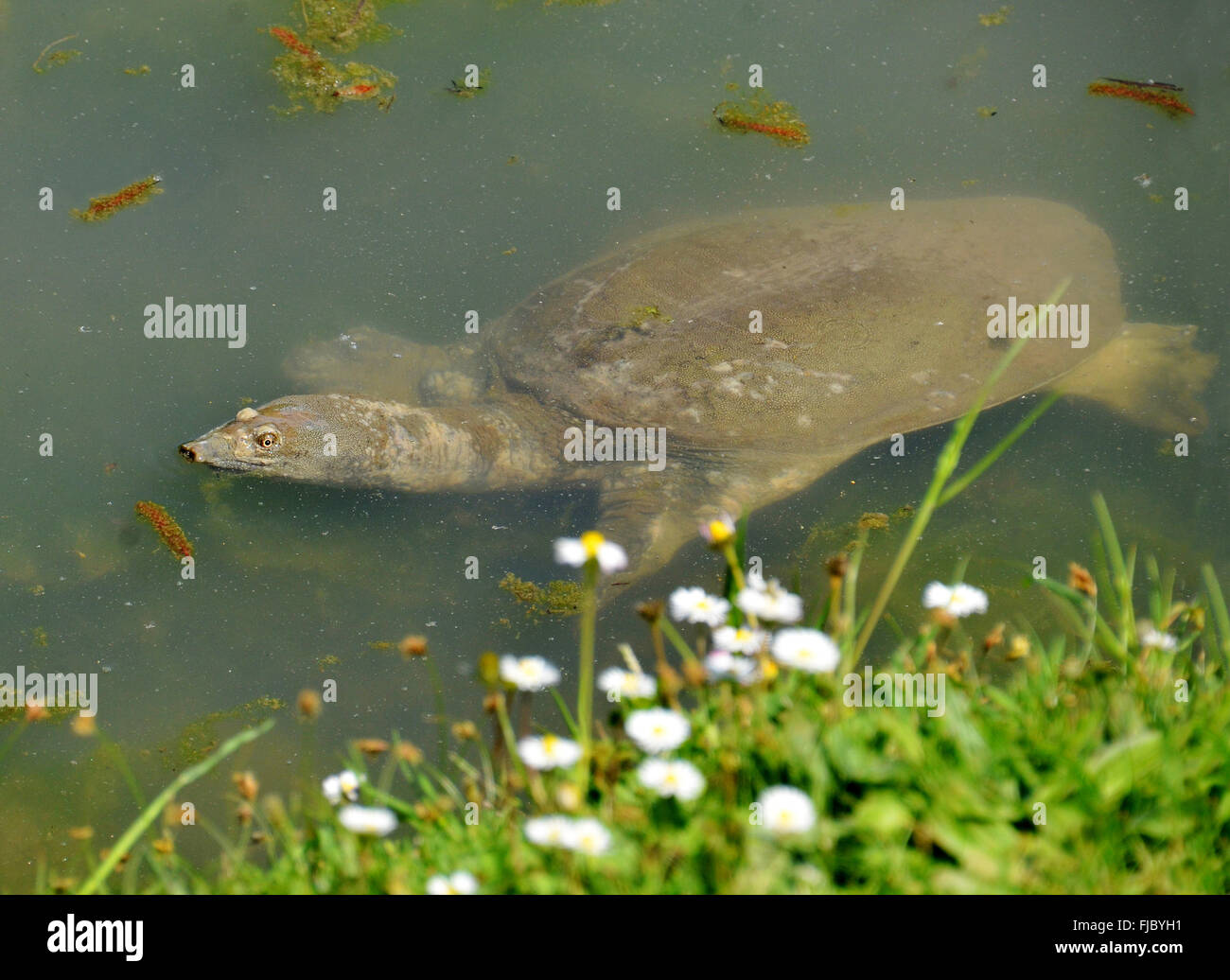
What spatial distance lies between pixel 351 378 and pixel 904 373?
9.73 feet

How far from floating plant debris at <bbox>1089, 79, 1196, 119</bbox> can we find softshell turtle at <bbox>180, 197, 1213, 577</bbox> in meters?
1.15

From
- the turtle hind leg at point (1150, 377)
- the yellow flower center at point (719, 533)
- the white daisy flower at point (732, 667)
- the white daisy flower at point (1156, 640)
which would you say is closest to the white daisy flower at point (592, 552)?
the yellow flower center at point (719, 533)

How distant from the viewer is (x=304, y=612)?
4305 mm

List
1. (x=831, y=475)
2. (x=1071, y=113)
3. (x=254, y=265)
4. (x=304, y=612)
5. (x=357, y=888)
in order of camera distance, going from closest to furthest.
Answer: (x=357, y=888) < (x=304, y=612) < (x=831, y=475) < (x=254, y=265) < (x=1071, y=113)

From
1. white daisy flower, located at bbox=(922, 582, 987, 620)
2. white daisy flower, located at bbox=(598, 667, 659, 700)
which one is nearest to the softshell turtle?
white daisy flower, located at bbox=(922, 582, 987, 620)

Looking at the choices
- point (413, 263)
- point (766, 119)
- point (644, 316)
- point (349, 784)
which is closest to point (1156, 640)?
point (349, 784)

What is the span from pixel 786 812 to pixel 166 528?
3896mm

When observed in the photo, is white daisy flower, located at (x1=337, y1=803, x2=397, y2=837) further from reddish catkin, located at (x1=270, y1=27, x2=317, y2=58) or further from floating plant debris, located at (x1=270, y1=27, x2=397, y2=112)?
reddish catkin, located at (x1=270, y1=27, x2=317, y2=58)

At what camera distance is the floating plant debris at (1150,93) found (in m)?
5.49

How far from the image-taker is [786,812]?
143 centimetres

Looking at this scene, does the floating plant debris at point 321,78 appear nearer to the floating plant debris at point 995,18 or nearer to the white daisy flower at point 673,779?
the floating plant debris at point 995,18

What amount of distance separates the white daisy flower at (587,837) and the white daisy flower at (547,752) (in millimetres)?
171
